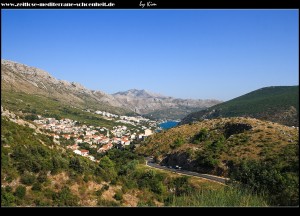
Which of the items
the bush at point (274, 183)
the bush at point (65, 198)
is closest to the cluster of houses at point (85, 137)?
the bush at point (65, 198)

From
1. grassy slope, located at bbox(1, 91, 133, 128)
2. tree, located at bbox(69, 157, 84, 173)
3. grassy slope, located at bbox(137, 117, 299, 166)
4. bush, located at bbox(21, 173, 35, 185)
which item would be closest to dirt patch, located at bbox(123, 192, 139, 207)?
tree, located at bbox(69, 157, 84, 173)

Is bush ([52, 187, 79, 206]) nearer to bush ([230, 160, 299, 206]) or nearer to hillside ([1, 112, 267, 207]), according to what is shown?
hillside ([1, 112, 267, 207])

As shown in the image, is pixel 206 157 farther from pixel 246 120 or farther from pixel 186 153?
pixel 246 120

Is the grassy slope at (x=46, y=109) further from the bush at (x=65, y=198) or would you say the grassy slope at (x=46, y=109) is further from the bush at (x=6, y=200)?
the bush at (x=6, y=200)

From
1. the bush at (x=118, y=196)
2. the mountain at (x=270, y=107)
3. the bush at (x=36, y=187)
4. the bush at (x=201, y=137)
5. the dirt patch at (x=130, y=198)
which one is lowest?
the dirt patch at (x=130, y=198)

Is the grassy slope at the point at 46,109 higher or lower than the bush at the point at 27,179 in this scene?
higher
